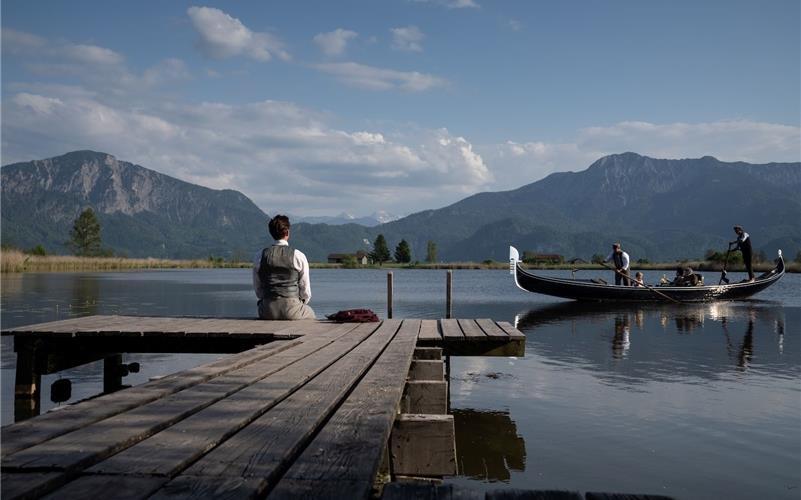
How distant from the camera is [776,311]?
96.0ft

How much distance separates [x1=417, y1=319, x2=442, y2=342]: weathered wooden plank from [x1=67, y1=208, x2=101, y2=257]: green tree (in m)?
104

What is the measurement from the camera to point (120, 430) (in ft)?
11.1

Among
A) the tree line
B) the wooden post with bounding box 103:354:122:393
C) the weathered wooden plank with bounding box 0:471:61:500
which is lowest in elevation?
the wooden post with bounding box 103:354:122:393

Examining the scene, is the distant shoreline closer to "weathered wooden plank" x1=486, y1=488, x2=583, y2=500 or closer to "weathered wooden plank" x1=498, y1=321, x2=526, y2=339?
"weathered wooden plank" x1=498, y1=321, x2=526, y2=339

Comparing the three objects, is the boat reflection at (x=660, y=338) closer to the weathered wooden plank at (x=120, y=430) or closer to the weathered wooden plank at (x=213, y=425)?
the weathered wooden plank at (x=213, y=425)

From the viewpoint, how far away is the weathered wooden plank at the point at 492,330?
31.4ft

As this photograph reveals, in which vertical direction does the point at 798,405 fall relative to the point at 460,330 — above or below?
below

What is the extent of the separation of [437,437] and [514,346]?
5.53 m

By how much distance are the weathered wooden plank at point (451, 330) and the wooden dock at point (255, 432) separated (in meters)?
1.28

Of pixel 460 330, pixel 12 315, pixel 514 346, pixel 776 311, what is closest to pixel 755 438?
pixel 514 346

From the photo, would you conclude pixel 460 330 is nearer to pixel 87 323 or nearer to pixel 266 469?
pixel 87 323

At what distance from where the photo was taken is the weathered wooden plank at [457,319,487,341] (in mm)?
9555

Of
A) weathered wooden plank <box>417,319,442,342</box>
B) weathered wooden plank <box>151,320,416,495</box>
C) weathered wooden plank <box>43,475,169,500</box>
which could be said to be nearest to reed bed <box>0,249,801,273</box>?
weathered wooden plank <box>417,319,442,342</box>

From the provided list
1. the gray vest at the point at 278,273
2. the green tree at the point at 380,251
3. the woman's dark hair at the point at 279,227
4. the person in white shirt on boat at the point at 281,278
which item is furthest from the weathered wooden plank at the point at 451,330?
the green tree at the point at 380,251
